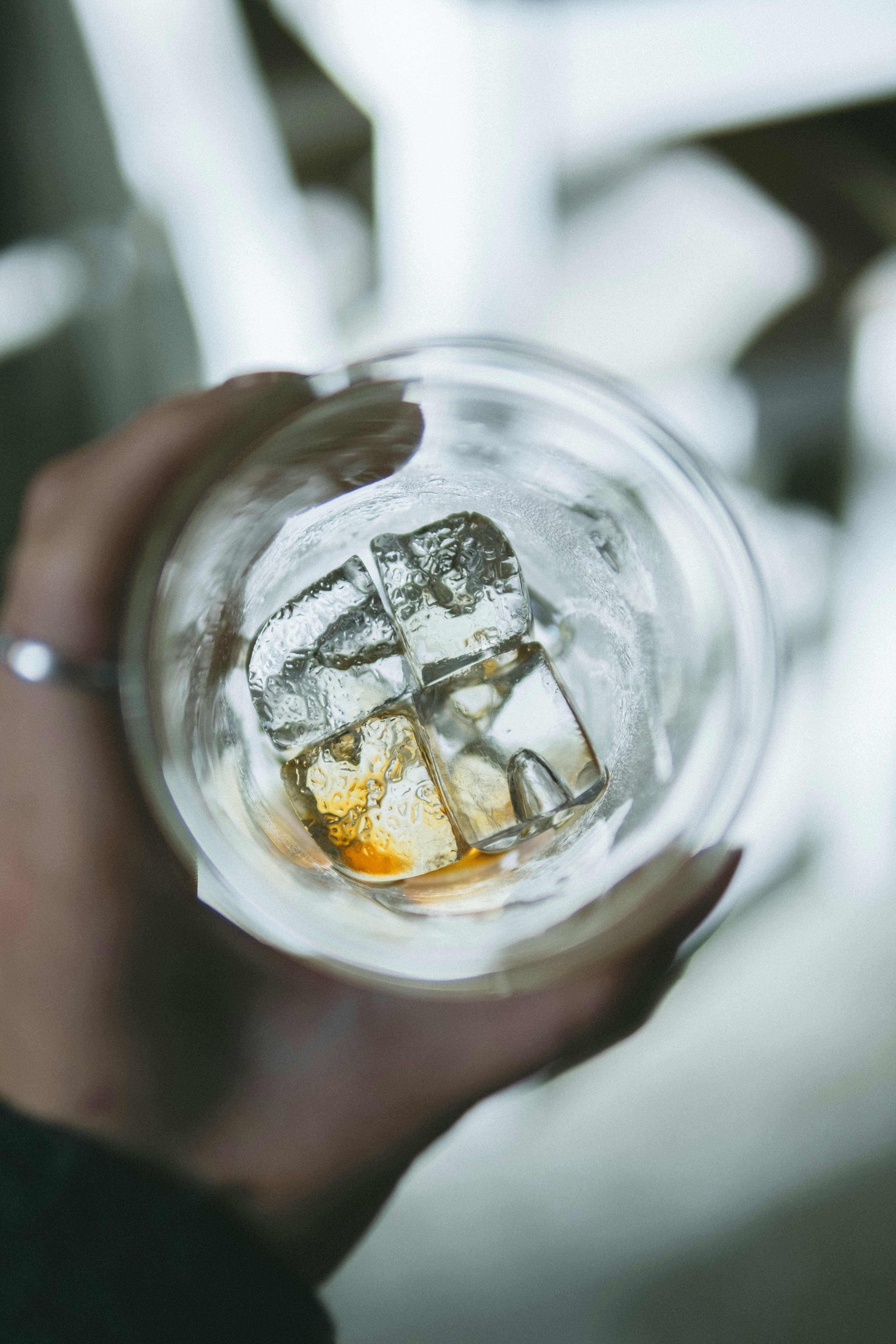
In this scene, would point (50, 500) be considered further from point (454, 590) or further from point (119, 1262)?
point (119, 1262)

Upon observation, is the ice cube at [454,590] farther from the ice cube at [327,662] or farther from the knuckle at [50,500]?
the knuckle at [50,500]

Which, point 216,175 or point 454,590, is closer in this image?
point 454,590

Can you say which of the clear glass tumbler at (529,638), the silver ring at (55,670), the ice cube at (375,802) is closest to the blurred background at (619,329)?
the clear glass tumbler at (529,638)

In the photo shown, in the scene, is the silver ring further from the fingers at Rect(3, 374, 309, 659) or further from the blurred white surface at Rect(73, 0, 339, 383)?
the blurred white surface at Rect(73, 0, 339, 383)

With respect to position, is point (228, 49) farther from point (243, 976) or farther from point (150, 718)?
point (243, 976)

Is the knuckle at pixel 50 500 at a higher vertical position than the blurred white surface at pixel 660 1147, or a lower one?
higher

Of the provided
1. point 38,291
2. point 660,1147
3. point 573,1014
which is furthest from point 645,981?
point 38,291
